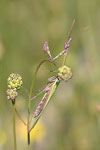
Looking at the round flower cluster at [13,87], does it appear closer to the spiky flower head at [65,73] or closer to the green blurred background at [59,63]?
the spiky flower head at [65,73]

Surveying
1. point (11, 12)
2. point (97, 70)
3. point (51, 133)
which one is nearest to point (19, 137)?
point (51, 133)

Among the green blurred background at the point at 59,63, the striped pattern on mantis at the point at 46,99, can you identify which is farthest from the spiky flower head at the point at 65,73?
the green blurred background at the point at 59,63

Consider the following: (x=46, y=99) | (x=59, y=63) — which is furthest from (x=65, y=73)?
(x=59, y=63)

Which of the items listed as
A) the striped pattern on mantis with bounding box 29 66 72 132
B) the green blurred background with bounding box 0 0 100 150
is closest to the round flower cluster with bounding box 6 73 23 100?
the striped pattern on mantis with bounding box 29 66 72 132

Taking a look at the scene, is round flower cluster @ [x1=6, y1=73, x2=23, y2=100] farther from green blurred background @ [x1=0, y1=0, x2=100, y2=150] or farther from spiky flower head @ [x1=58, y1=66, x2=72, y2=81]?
green blurred background @ [x1=0, y1=0, x2=100, y2=150]

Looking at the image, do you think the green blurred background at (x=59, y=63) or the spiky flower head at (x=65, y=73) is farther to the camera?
the green blurred background at (x=59, y=63)

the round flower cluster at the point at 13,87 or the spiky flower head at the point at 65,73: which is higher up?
the round flower cluster at the point at 13,87

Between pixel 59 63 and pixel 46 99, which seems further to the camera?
pixel 59 63

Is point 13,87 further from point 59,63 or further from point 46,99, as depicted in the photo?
point 59,63

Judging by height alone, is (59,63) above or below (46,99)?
above
